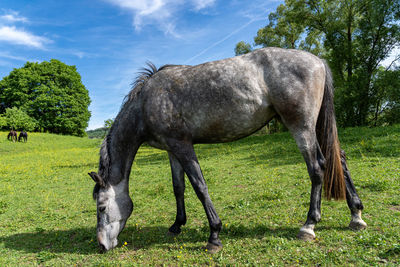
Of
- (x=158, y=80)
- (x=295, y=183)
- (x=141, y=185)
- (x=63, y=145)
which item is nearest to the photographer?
(x=158, y=80)

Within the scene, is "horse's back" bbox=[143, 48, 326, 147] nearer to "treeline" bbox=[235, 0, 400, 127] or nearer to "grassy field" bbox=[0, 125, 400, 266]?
"grassy field" bbox=[0, 125, 400, 266]

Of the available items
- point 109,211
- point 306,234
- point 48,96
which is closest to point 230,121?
point 306,234

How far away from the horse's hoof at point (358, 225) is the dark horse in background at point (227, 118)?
0.01 meters

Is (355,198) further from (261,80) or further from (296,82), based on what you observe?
(261,80)

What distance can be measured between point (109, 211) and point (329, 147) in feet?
12.1

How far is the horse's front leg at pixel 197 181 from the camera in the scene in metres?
3.62

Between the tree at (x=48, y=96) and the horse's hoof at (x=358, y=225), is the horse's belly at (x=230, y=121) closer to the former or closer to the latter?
the horse's hoof at (x=358, y=225)

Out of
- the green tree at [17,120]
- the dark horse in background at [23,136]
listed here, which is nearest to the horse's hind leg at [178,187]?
the dark horse in background at [23,136]

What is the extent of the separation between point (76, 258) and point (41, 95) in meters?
54.9

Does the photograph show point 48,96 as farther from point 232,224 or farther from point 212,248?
point 212,248

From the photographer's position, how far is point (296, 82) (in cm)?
344

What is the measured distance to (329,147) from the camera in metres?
3.79

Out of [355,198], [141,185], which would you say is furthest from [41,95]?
[355,198]

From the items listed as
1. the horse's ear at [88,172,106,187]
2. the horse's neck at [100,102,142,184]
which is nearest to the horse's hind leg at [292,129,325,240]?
the horse's neck at [100,102,142,184]
